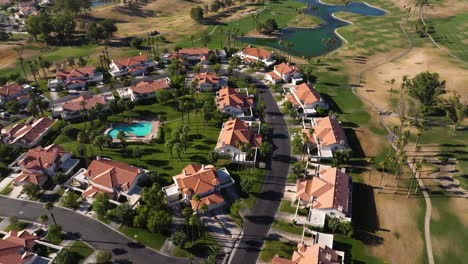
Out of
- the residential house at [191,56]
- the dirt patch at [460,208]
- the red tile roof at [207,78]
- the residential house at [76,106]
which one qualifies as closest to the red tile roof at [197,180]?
the residential house at [76,106]

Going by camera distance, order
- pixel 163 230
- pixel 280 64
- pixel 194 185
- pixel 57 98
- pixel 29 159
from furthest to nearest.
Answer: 1. pixel 280 64
2. pixel 57 98
3. pixel 29 159
4. pixel 194 185
5. pixel 163 230

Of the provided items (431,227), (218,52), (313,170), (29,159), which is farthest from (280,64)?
(29,159)

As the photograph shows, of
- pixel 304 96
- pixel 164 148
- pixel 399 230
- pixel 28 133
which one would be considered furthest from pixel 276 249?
pixel 28 133

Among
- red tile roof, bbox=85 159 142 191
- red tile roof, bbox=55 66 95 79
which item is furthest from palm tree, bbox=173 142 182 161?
red tile roof, bbox=55 66 95 79

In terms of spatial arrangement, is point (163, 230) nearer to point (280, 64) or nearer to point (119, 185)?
point (119, 185)

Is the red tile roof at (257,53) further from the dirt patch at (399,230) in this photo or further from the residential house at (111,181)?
the dirt patch at (399,230)

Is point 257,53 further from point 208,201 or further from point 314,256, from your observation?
point 314,256
